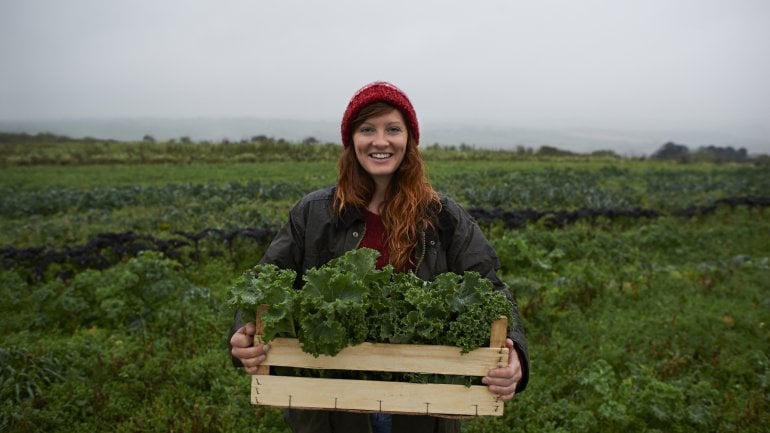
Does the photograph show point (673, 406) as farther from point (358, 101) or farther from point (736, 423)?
point (358, 101)

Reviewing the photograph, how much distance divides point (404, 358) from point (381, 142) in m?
1.16

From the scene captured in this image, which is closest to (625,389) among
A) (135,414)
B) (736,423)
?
(736,423)

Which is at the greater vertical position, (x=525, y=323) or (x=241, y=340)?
(x=241, y=340)

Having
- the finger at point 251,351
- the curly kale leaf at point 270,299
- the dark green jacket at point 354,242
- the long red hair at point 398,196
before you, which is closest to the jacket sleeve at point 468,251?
the dark green jacket at point 354,242

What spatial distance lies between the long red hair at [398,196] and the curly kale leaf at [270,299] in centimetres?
63

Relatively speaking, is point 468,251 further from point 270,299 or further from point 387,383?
point 270,299

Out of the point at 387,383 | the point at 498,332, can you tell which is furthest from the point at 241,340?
the point at 498,332

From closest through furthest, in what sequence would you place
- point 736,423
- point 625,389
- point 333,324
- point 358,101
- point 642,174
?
point 333,324 < point 358,101 < point 736,423 < point 625,389 < point 642,174

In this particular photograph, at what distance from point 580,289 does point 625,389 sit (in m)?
2.83

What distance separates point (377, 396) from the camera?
2391 mm

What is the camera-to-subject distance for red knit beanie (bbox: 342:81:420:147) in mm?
2729

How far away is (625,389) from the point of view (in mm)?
5203

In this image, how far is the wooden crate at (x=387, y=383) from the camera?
2365mm

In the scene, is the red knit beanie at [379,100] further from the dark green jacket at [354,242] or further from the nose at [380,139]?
the dark green jacket at [354,242]
